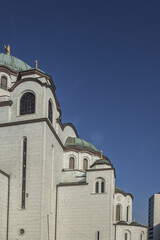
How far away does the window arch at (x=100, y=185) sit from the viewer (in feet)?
108

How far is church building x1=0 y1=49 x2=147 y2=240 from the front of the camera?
28.3 metres

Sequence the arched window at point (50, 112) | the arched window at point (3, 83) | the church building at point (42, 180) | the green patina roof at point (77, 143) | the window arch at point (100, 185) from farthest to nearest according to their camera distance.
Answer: the green patina roof at point (77, 143) → the arched window at point (3, 83) → the window arch at point (100, 185) → the arched window at point (50, 112) → the church building at point (42, 180)

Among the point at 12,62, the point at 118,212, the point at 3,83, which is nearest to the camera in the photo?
the point at 3,83

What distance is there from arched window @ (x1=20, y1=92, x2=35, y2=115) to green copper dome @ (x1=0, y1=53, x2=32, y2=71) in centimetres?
873

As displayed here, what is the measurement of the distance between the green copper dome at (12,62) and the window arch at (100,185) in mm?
17490

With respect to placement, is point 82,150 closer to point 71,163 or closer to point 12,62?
point 71,163

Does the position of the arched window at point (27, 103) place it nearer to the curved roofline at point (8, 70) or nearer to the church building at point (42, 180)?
the church building at point (42, 180)

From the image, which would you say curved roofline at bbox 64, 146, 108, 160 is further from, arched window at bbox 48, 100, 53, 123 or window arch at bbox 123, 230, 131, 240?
window arch at bbox 123, 230, 131, 240

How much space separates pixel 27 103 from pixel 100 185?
1177cm

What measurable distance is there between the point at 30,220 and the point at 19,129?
8736 millimetres

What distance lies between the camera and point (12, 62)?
39.8 m

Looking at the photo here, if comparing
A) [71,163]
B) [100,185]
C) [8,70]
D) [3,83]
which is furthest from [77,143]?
[8,70]

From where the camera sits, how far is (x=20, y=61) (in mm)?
41469

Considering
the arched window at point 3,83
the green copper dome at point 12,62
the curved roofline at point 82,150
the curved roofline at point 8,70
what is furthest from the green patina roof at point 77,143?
the green copper dome at point 12,62
